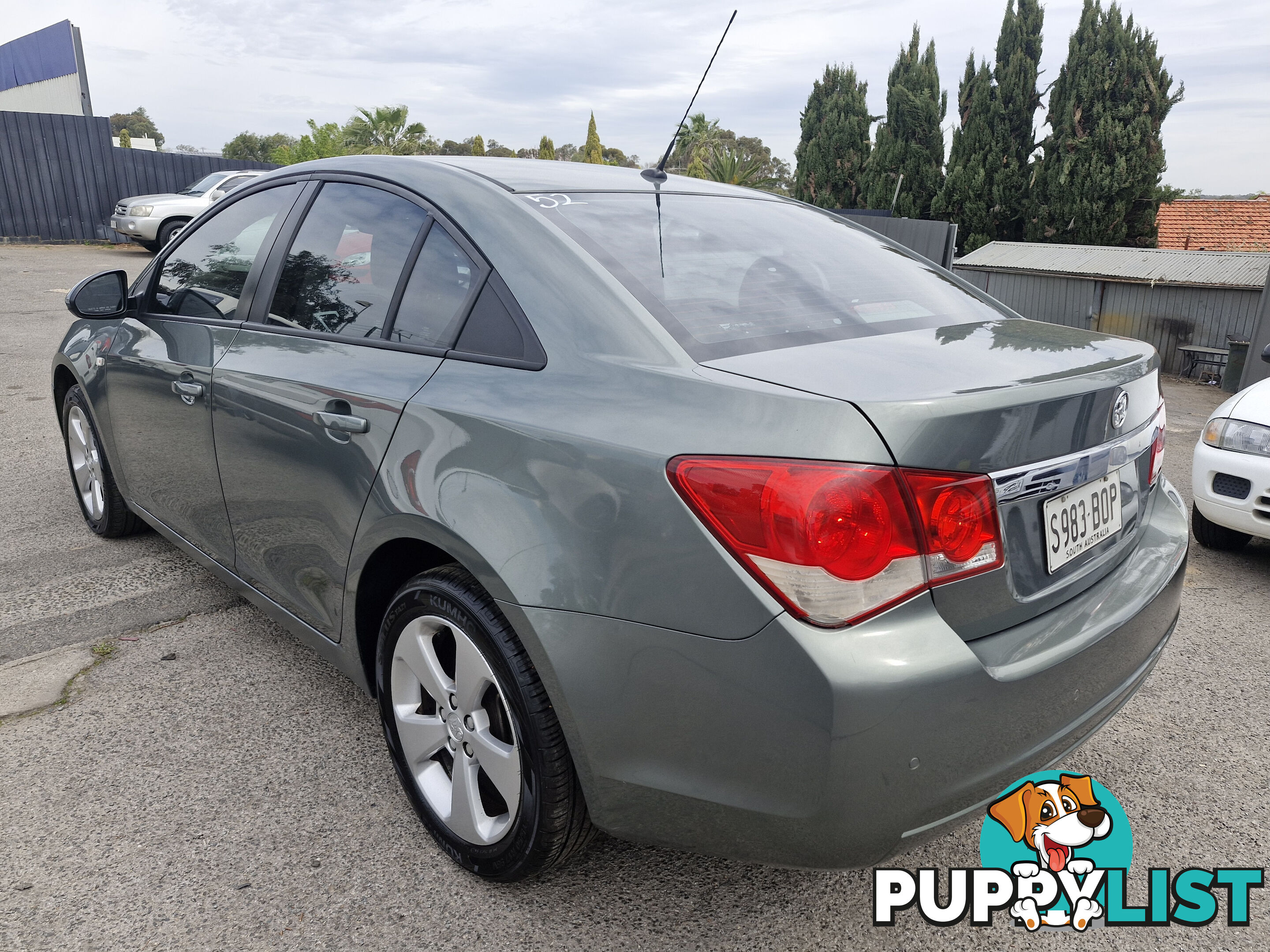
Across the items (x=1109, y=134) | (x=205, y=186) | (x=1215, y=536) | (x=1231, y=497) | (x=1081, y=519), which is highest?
(x=1109, y=134)

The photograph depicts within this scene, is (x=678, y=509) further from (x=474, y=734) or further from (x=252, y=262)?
(x=252, y=262)

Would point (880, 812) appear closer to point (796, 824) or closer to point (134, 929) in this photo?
point (796, 824)

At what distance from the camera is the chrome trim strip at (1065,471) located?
61.5 inches

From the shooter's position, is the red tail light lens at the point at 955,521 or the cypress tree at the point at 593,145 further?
the cypress tree at the point at 593,145

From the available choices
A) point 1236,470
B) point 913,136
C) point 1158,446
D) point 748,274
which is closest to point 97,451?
point 748,274

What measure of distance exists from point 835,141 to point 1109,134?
8532 mm

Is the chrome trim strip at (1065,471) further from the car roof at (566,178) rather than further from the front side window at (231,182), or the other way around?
the front side window at (231,182)

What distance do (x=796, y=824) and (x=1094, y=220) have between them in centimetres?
2138

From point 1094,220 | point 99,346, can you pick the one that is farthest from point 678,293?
point 1094,220

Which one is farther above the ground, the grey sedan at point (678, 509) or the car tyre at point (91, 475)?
the grey sedan at point (678, 509)

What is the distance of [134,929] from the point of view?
1.88 meters

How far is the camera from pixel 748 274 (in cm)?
212

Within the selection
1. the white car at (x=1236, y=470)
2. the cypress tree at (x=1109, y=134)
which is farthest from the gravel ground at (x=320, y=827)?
the cypress tree at (x=1109, y=134)

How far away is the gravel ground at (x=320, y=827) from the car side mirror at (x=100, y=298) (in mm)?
1082
